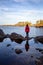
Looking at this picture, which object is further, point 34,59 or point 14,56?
point 14,56

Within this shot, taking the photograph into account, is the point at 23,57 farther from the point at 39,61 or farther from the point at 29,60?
the point at 39,61

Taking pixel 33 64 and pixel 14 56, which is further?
pixel 14 56

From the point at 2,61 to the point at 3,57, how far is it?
147cm

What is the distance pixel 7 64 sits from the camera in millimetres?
14539

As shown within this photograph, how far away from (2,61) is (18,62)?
173 centimetres

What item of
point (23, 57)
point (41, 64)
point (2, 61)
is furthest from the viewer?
point (23, 57)

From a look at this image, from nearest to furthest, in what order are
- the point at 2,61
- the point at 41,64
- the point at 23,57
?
the point at 41,64 → the point at 2,61 → the point at 23,57

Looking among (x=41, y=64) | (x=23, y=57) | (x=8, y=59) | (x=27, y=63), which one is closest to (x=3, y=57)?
(x=8, y=59)

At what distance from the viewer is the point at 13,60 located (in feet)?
51.9

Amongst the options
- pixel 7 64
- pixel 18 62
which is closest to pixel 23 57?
pixel 18 62

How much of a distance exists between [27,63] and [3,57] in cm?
346

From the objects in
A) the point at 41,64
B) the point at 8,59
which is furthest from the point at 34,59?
the point at 8,59

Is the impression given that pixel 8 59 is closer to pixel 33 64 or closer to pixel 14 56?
pixel 14 56

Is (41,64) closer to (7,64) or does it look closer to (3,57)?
(7,64)
